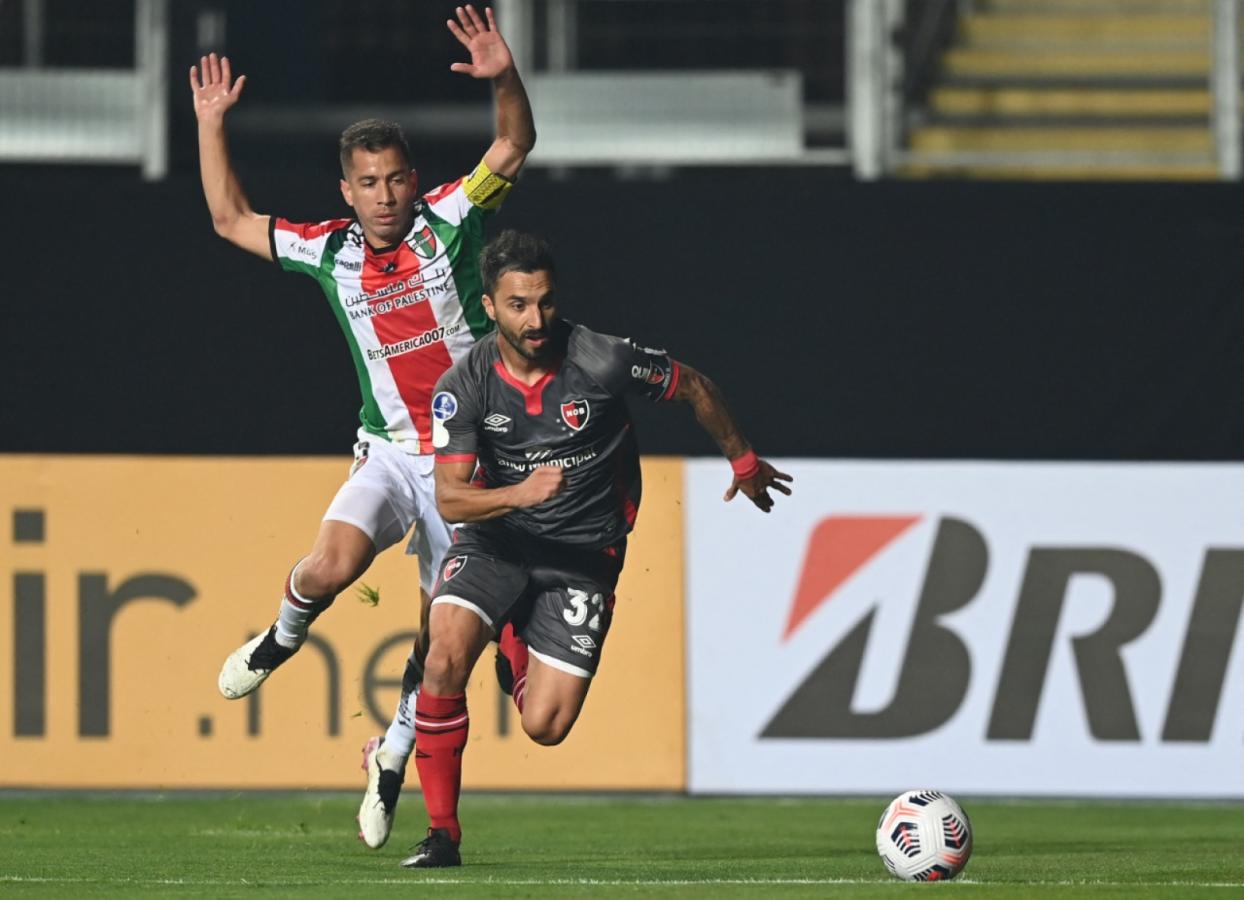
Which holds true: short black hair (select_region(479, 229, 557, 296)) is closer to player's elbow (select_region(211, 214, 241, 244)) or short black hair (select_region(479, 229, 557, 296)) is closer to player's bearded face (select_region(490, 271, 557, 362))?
player's bearded face (select_region(490, 271, 557, 362))

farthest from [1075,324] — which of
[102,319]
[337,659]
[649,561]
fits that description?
[102,319]

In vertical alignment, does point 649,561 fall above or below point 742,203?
below

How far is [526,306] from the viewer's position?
24.8 ft

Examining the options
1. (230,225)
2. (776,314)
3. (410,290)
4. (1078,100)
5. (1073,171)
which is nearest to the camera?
(410,290)

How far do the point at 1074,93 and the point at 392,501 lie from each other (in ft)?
21.3

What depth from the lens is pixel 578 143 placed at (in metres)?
12.1

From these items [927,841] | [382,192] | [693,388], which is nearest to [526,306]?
[693,388]

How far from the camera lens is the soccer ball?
755 cm

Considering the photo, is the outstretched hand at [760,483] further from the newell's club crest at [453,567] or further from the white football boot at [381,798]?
the white football boot at [381,798]

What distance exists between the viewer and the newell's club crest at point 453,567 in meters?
7.96

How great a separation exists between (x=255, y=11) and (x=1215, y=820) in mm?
6406

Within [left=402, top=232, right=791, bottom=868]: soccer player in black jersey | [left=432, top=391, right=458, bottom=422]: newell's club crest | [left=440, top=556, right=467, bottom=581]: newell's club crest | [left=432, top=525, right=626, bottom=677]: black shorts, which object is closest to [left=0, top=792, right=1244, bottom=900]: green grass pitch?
[left=402, top=232, right=791, bottom=868]: soccer player in black jersey

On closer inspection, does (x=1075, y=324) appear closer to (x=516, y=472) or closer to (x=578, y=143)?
(x=578, y=143)

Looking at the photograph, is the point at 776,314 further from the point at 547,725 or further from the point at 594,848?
the point at 547,725
